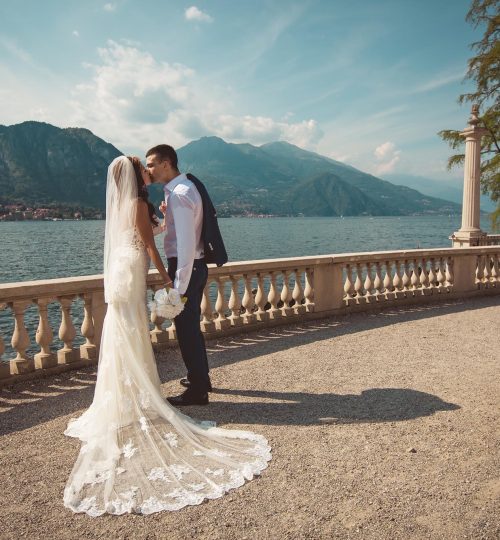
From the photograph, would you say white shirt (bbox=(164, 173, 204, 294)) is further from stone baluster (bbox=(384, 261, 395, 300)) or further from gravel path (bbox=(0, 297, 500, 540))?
stone baluster (bbox=(384, 261, 395, 300))

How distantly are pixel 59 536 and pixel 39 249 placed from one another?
6926cm

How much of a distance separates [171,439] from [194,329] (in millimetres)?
1124

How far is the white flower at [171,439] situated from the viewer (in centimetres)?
337

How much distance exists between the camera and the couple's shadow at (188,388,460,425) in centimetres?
394

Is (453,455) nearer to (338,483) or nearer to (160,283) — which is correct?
(338,483)

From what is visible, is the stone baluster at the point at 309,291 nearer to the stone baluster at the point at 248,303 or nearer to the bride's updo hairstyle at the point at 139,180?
the stone baluster at the point at 248,303

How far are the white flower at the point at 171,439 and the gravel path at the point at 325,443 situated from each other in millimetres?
538

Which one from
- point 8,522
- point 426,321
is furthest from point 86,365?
point 426,321

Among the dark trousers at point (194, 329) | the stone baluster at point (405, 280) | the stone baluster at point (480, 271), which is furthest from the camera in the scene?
the stone baluster at point (480, 271)

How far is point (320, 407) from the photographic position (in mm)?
4199

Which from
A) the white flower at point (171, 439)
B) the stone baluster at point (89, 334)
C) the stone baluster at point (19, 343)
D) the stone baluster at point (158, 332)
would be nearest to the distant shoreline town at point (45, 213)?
the stone baluster at point (158, 332)

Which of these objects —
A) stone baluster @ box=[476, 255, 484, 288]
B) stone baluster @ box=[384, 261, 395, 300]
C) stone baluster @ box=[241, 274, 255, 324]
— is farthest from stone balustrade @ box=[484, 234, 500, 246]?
stone baluster @ box=[241, 274, 255, 324]

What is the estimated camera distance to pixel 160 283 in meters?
5.98

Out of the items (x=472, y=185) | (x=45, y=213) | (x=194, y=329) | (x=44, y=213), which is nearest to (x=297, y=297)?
(x=194, y=329)
